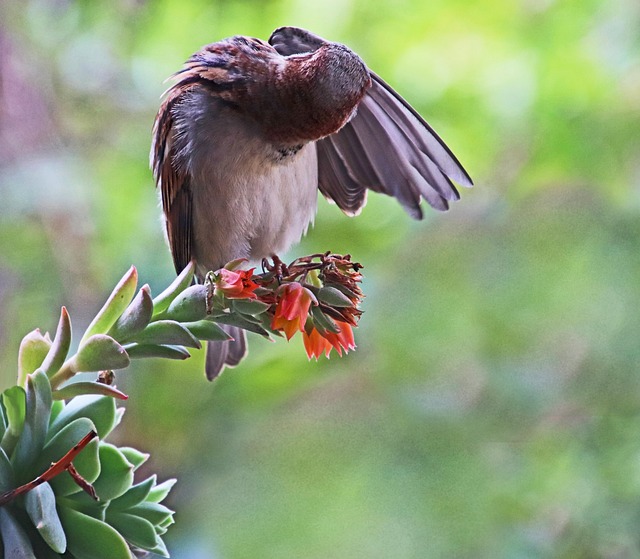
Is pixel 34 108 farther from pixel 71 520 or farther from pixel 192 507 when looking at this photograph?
pixel 71 520

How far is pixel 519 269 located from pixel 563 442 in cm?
39

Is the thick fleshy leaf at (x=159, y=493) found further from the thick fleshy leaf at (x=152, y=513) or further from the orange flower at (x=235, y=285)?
the orange flower at (x=235, y=285)

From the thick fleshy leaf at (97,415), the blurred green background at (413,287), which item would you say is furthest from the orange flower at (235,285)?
the blurred green background at (413,287)

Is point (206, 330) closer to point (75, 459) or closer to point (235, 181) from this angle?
point (75, 459)

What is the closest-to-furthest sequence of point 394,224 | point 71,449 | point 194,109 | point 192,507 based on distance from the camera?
1. point 71,449
2. point 194,109
3. point 192,507
4. point 394,224

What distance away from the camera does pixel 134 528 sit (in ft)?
1.63

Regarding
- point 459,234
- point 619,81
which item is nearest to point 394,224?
point 459,234

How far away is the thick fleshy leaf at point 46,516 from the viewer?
1.41 ft

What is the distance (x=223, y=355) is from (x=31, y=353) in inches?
16.7

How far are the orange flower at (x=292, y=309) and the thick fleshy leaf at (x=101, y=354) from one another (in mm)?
93

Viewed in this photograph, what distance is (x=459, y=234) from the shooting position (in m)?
1.54

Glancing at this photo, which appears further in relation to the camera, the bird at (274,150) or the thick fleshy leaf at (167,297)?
the bird at (274,150)

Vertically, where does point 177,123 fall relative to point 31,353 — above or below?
above

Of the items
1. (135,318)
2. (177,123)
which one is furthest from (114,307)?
(177,123)
